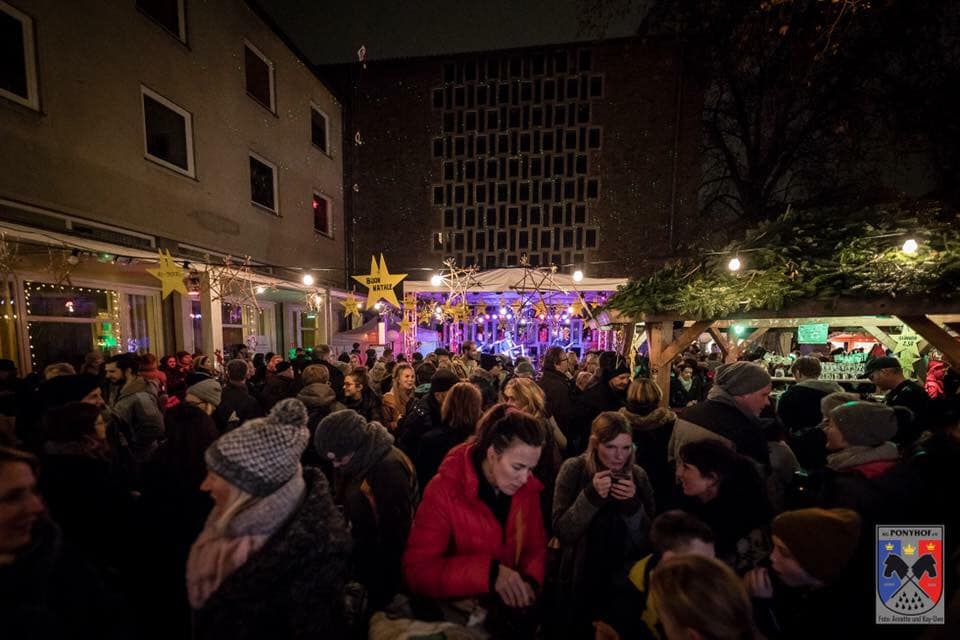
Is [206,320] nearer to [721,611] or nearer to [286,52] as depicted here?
[721,611]

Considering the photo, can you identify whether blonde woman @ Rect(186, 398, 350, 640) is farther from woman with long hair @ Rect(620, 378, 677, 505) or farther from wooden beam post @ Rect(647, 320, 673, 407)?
wooden beam post @ Rect(647, 320, 673, 407)

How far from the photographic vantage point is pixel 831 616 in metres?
1.70

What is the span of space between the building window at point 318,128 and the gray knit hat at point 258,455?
1791cm

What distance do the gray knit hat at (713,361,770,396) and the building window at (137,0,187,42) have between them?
1377 cm

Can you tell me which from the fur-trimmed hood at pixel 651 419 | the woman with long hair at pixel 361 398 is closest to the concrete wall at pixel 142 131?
the woman with long hair at pixel 361 398

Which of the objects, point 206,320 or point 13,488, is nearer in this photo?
point 13,488

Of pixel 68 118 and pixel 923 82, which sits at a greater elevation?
pixel 923 82

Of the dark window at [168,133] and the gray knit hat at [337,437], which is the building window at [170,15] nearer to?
the dark window at [168,133]

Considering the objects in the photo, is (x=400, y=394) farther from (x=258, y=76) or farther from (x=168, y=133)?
(x=258, y=76)

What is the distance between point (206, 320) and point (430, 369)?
5.98 meters

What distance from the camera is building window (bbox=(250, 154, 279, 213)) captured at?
41.4 ft

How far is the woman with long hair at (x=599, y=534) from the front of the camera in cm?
219

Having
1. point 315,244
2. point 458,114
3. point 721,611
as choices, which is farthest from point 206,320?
point 458,114

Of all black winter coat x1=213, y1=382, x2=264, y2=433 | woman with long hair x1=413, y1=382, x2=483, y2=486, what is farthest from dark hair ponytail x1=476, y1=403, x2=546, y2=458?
black winter coat x1=213, y1=382, x2=264, y2=433
